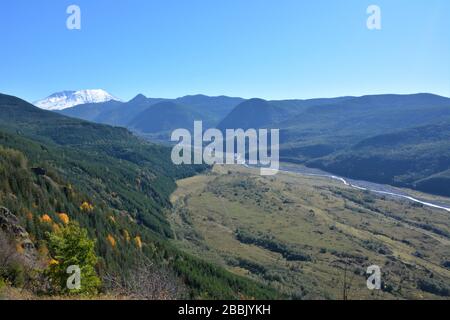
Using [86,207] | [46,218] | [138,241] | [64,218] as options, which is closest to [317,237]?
[138,241]

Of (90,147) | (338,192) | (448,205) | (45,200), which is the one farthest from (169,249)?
(90,147)

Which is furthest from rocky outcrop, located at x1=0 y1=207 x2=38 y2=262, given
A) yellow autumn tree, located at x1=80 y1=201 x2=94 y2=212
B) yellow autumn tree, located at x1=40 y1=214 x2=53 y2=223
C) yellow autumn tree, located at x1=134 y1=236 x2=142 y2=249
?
yellow autumn tree, located at x1=134 y1=236 x2=142 y2=249

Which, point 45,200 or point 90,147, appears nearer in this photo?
point 45,200

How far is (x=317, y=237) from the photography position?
96562 millimetres

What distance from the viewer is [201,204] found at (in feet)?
424

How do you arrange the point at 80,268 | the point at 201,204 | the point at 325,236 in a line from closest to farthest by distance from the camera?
the point at 80,268 < the point at 325,236 < the point at 201,204

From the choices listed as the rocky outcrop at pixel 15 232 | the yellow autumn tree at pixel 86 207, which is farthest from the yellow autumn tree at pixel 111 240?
the rocky outcrop at pixel 15 232

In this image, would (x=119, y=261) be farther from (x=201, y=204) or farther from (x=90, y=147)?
(x=90, y=147)

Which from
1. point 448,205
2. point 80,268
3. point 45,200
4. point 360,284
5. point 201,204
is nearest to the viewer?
point 80,268

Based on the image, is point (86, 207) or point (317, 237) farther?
point (317, 237)

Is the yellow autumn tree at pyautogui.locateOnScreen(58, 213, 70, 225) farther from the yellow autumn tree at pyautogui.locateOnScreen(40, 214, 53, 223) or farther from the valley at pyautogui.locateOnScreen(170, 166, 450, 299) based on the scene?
the valley at pyautogui.locateOnScreen(170, 166, 450, 299)

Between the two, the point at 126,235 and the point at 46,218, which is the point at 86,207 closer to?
the point at 126,235

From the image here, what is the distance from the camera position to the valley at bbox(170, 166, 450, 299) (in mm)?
68312
